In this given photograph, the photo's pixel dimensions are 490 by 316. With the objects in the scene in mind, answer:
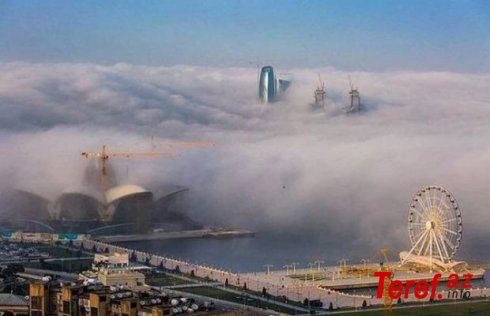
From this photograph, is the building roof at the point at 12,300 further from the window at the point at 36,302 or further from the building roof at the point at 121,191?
the building roof at the point at 121,191

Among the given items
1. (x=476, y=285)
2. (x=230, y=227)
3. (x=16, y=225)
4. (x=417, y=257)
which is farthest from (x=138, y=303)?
(x=230, y=227)

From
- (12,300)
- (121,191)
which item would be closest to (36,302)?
(12,300)

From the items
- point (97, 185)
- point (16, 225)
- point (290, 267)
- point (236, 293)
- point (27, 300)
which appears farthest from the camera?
point (97, 185)

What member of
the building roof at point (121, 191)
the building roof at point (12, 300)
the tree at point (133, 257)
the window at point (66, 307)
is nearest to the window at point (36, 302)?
the window at point (66, 307)

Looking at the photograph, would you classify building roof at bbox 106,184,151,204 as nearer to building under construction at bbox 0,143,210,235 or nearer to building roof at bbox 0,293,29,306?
building under construction at bbox 0,143,210,235

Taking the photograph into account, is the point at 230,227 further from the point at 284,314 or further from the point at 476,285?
Answer: the point at 284,314

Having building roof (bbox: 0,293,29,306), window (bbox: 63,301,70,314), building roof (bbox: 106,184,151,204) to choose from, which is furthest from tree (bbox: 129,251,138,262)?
window (bbox: 63,301,70,314)

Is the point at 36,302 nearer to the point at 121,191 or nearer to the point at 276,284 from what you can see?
the point at 276,284

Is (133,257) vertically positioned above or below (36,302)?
below

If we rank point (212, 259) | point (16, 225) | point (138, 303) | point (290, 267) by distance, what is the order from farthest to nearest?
point (16, 225), point (212, 259), point (290, 267), point (138, 303)
